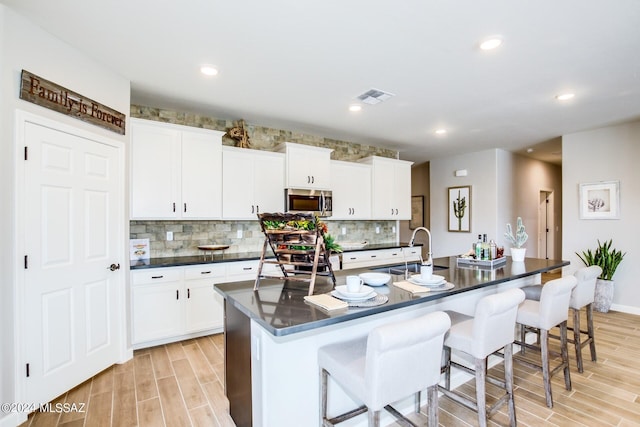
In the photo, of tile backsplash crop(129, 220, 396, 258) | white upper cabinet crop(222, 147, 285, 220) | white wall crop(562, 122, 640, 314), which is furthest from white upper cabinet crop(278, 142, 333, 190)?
white wall crop(562, 122, 640, 314)

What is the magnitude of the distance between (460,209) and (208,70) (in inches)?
217

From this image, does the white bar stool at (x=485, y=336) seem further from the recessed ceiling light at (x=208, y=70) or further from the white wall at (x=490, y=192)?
the white wall at (x=490, y=192)

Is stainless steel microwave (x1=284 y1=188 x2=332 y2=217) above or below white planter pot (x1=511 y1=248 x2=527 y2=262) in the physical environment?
above

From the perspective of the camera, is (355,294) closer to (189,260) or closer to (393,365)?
(393,365)

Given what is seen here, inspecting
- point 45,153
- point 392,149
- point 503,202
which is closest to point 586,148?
point 503,202

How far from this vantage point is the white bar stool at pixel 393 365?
1280 millimetres

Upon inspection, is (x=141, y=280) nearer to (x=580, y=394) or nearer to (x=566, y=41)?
(x=580, y=394)

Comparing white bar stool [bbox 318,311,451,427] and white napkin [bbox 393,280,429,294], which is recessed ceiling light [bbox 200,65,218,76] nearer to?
white napkin [bbox 393,280,429,294]

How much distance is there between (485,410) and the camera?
1.86 m

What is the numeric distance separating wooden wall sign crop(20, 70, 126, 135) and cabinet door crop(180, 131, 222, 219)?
771 mm

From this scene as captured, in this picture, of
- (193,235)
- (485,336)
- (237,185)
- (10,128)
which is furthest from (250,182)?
(485,336)

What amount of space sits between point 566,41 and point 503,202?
13.8ft

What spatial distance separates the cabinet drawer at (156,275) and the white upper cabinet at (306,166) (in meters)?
1.87

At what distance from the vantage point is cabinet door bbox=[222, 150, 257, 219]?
12.9ft
